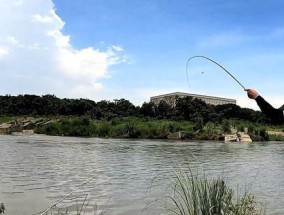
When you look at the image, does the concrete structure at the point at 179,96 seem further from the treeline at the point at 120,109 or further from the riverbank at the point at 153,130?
the riverbank at the point at 153,130

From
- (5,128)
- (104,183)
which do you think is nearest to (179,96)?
(5,128)

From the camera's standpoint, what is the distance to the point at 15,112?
329 feet

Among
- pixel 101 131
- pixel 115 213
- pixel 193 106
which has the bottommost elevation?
pixel 115 213

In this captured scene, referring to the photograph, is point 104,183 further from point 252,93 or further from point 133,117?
point 133,117

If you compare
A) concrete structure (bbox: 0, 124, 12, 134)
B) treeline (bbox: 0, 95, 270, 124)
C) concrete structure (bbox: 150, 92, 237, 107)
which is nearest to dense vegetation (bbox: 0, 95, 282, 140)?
treeline (bbox: 0, 95, 270, 124)

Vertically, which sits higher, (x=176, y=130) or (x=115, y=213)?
(x=176, y=130)

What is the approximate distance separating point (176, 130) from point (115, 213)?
168 feet

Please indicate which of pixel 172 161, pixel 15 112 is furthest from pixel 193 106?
pixel 172 161

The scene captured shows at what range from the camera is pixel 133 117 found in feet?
275

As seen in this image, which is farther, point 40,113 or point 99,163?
point 40,113

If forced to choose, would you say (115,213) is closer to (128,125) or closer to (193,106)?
(128,125)

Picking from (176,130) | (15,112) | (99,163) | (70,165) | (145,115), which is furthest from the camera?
(15,112)

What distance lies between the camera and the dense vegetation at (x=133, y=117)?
203 ft

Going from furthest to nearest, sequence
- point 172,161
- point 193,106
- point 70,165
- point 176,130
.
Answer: point 193,106 → point 176,130 → point 172,161 → point 70,165
